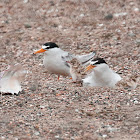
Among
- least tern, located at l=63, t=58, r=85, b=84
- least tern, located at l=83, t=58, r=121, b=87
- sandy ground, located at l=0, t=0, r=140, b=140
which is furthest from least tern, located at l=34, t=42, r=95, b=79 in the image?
least tern, located at l=83, t=58, r=121, b=87

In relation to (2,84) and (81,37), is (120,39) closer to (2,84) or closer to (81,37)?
(81,37)

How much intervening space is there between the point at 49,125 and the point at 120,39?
5324mm

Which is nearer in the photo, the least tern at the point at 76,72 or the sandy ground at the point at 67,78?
the sandy ground at the point at 67,78

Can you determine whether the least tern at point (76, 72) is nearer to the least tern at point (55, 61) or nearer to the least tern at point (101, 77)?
the least tern at point (101, 77)

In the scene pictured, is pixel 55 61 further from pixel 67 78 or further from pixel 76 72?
pixel 76 72

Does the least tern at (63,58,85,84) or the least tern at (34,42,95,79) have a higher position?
the least tern at (63,58,85,84)

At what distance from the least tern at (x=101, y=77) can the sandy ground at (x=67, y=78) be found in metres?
0.30

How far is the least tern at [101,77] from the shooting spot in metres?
6.79

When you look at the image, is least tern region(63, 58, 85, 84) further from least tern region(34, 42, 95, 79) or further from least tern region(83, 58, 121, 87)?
least tern region(34, 42, 95, 79)

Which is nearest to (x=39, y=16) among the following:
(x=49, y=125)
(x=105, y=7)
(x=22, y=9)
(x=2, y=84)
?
(x=22, y=9)

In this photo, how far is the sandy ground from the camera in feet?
15.9

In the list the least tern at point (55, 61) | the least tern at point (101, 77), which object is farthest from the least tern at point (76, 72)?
the least tern at point (55, 61)

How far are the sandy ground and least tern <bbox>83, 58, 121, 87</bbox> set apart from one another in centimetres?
30

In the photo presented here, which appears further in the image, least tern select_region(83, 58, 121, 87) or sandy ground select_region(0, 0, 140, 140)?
least tern select_region(83, 58, 121, 87)
